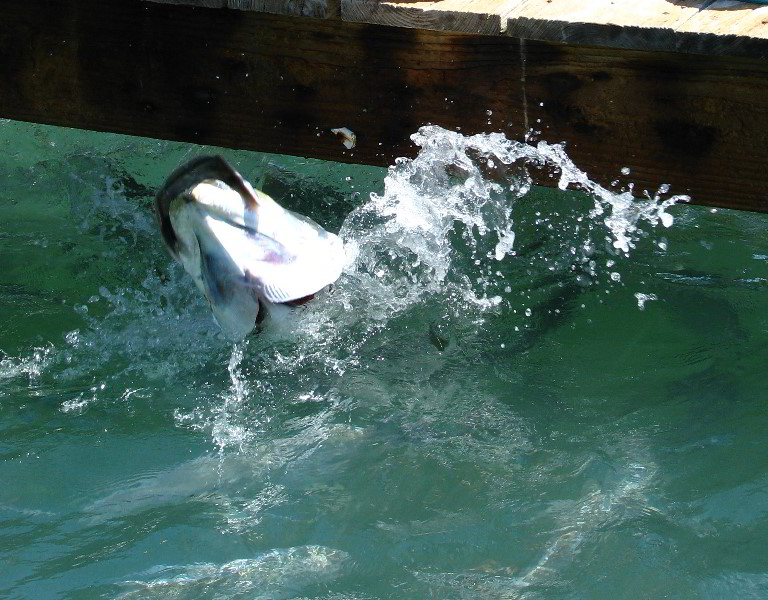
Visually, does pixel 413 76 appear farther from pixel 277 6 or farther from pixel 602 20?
pixel 602 20

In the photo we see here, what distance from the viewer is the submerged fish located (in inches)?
121

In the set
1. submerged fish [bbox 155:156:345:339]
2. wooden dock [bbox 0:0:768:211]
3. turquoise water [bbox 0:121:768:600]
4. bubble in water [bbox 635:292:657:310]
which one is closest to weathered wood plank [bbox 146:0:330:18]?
wooden dock [bbox 0:0:768:211]

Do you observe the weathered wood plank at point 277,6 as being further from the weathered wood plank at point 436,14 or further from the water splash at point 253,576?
the water splash at point 253,576

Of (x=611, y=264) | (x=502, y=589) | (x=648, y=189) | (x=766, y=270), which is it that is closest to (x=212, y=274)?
(x=502, y=589)

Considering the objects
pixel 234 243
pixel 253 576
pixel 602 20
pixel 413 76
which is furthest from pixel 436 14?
pixel 253 576

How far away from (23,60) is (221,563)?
214cm

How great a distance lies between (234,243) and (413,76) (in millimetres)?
977

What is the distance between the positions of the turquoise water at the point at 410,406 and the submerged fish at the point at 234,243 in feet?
0.54

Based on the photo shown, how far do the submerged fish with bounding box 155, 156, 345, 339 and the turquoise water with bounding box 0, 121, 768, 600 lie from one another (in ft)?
0.54

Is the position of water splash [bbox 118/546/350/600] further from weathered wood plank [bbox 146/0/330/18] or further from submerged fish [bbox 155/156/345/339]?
weathered wood plank [bbox 146/0/330/18]

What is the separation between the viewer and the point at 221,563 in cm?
304

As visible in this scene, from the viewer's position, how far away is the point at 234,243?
3168mm

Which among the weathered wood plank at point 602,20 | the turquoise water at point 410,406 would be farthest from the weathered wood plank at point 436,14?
the turquoise water at point 410,406

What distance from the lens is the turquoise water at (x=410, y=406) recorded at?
3.00m
